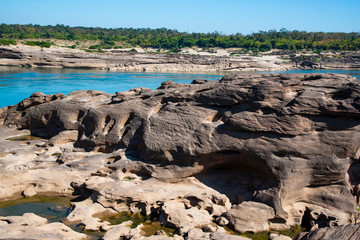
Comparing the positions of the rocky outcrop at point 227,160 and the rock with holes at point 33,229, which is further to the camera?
the rocky outcrop at point 227,160

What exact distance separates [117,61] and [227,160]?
38.0 meters

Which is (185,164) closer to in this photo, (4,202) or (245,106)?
(245,106)

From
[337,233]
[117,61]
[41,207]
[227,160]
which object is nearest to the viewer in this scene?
[337,233]

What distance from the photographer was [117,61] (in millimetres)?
45250

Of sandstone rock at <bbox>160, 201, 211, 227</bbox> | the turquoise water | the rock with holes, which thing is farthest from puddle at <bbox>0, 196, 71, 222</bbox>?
the turquoise water

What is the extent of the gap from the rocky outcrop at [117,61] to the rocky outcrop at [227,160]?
3278 centimetres

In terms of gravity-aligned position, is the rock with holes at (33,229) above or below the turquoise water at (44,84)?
below

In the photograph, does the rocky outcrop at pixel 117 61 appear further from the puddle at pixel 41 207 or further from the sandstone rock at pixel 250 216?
the sandstone rock at pixel 250 216

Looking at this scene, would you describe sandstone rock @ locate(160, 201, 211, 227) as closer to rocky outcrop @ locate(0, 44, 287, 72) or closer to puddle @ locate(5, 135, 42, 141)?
puddle @ locate(5, 135, 42, 141)

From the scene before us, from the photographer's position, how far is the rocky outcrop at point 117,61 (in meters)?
41.0

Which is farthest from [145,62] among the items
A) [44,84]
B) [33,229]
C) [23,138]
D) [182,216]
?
[33,229]

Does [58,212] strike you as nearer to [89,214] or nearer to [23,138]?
[89,214]

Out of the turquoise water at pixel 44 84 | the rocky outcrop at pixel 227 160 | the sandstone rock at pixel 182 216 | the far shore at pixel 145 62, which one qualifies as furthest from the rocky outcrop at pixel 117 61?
the sandstone rock at pixel 182 216

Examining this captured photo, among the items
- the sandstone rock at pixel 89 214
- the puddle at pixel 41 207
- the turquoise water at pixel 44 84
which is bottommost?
the puddle at pixel 41 207
